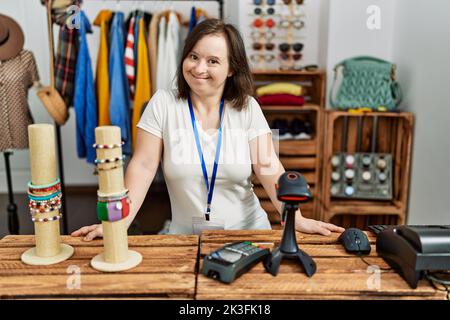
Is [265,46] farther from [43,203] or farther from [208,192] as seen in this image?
[43,203]

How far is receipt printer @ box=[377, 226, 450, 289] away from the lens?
85 centimetres

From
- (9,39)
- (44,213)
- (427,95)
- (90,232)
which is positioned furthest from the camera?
(9,39)

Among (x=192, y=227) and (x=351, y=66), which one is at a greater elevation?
(x=351, y=66)

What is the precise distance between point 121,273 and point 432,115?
1.98m

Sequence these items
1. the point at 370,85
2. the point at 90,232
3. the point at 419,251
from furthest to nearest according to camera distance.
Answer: the point at 370,85 → the point at 90,232 → the point at 419,251

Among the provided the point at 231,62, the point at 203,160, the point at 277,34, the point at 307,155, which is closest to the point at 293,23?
the point at 277,34

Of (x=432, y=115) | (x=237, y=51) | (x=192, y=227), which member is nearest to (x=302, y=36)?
(x=432, y=115)

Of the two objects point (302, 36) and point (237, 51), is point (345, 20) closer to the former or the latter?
point (302, 36)

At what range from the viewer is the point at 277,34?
2941 mm

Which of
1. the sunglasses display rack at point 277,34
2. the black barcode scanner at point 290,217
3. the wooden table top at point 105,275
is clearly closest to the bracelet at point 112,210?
the wooden table top at point 105,275

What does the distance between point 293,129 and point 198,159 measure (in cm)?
154

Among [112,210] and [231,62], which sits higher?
[231,62]

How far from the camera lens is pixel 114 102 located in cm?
271

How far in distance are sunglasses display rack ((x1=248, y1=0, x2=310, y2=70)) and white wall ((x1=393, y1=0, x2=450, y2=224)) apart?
0.65 metres
